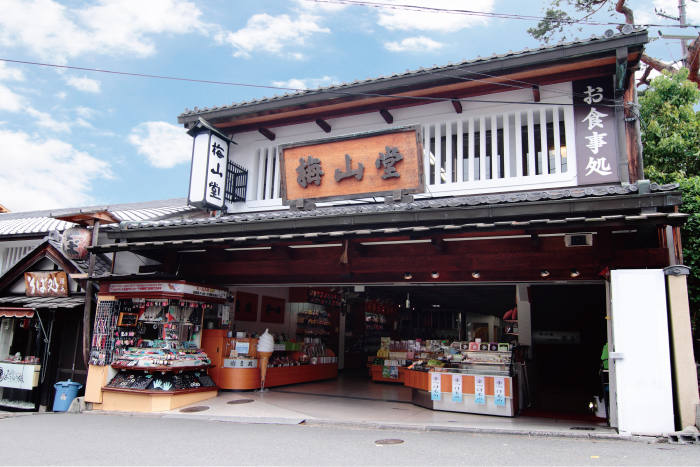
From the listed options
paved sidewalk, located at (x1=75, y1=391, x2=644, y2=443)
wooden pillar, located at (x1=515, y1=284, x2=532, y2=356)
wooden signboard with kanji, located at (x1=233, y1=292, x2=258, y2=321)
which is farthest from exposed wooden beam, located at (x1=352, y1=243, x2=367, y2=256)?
wooden pillar, located at (x1=515, y1=284, x2=532, y2=356)

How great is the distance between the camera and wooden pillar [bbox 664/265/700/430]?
6.36 meters

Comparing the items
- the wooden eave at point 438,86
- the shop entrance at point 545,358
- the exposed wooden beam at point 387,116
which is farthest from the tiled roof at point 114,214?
the exposed wooden beam at point 387,116

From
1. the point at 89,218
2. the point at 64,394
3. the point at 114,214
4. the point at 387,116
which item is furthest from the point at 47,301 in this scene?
the point at 387,116

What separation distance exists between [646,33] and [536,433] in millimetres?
7101

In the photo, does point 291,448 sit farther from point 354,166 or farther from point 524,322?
point 524,322

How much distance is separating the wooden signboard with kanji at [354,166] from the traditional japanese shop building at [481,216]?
0.03 meters

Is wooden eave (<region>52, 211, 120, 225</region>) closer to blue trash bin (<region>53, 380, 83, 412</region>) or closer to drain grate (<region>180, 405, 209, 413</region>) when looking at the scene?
blue trash bin (<region>53, 380, 83, 412</region>)

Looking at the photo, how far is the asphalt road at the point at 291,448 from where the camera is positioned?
5.49m

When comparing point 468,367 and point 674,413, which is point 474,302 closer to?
point 468,367

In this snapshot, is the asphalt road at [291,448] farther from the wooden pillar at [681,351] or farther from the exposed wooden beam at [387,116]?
the exposed wooden beam at [387,116]

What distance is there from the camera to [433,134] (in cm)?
1054

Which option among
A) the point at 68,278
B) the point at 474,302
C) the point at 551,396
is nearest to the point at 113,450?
the point at 68,278

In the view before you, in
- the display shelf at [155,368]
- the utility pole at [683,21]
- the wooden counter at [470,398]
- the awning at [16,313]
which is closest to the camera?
the wooden counter at [470,398]

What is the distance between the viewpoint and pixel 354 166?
944cm
